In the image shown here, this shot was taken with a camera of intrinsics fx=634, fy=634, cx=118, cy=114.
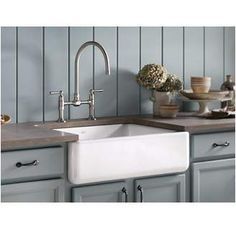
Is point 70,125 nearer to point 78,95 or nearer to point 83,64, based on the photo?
point 78,95

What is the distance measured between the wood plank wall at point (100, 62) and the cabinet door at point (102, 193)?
0.67m

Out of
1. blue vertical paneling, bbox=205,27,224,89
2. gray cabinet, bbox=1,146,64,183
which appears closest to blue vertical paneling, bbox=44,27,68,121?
gray cabinet, bbox=1,146,64,183

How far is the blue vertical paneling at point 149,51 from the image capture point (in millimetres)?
3852

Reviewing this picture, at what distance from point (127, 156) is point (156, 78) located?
78cm

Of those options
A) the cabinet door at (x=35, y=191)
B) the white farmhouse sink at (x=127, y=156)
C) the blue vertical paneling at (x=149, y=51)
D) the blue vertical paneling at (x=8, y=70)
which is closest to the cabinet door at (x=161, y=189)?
the white farmhouse sink at (x=127, y=156)

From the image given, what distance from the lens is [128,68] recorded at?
150 inches

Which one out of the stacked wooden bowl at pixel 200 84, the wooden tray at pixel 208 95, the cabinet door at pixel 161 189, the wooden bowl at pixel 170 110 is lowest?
the cabinet door at pixel 161 189

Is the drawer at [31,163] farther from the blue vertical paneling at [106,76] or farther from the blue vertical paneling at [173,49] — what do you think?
the blue vertical paneling at [173,49]

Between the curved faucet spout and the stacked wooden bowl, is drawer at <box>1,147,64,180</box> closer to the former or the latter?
the curved faucet spout

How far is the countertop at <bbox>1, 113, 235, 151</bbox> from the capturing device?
2848mm

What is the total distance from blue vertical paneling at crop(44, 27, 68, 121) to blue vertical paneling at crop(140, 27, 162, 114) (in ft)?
1.71

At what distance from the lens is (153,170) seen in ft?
10.3

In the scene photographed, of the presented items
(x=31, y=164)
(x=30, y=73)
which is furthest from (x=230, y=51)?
(x=31, y=164)
